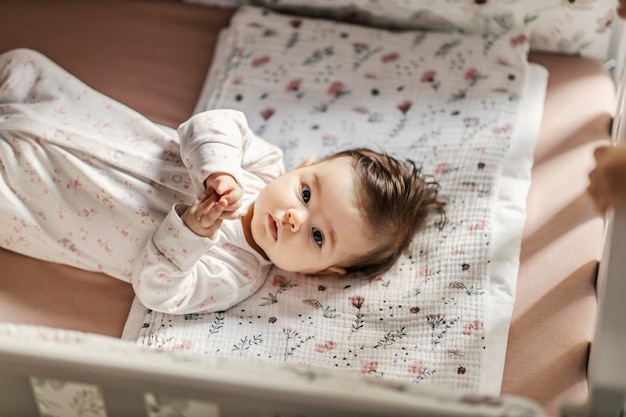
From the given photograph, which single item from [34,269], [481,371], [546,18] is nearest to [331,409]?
[481,371]

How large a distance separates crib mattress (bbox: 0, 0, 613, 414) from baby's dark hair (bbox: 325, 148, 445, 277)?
0.21m

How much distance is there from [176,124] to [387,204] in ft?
1.83

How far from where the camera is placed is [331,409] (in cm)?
80

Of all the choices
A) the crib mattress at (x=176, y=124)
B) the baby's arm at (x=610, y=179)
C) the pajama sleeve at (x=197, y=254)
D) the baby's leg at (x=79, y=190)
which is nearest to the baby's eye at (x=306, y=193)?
the pajama sleeve at (x=197, y=254)

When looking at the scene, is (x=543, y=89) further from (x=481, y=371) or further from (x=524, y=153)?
(x=481, y=371)

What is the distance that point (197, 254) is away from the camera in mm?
1247

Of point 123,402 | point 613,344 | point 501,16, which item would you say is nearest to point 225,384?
point 123,402

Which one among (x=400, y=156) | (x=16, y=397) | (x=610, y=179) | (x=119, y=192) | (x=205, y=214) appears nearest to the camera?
(x=610, y=179)

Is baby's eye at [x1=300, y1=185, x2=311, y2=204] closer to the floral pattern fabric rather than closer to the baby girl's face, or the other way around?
the baby girl's face

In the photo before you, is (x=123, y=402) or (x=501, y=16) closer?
(x=123, y=402)

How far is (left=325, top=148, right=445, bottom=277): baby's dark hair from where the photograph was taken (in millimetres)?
1288

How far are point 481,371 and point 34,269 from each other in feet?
2.59

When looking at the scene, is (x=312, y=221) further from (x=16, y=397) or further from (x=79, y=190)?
(x=16, y=397)

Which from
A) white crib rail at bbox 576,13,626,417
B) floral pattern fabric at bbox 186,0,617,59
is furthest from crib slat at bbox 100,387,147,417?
floral pattern fabric at bbox 186,0,617,59
